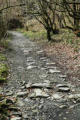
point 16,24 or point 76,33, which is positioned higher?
point 76,33

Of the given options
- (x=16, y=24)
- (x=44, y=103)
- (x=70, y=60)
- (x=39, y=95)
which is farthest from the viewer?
(x=16, y=24)

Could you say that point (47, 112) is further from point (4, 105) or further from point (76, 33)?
point (76, 33)

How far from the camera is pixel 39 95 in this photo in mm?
5402

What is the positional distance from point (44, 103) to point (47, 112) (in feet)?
1.52

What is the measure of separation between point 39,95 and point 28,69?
3097 millimetres

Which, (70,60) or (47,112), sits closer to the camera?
(47,112)

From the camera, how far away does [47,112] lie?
453 cm


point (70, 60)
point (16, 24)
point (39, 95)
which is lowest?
point (16, 24)

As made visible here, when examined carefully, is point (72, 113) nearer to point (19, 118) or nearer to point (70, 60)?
point (19, 118)

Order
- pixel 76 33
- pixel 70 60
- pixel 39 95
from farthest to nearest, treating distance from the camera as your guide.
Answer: pixel 76 33 < pixel 70 60 < pixel 39 95

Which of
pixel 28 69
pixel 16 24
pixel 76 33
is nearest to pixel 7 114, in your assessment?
pixel 28 69

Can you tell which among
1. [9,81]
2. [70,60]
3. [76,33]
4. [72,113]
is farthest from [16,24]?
[72,113]

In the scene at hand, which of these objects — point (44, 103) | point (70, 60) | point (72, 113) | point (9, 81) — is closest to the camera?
point (72, 113)

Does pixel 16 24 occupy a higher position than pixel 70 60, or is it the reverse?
pixel 70 60
